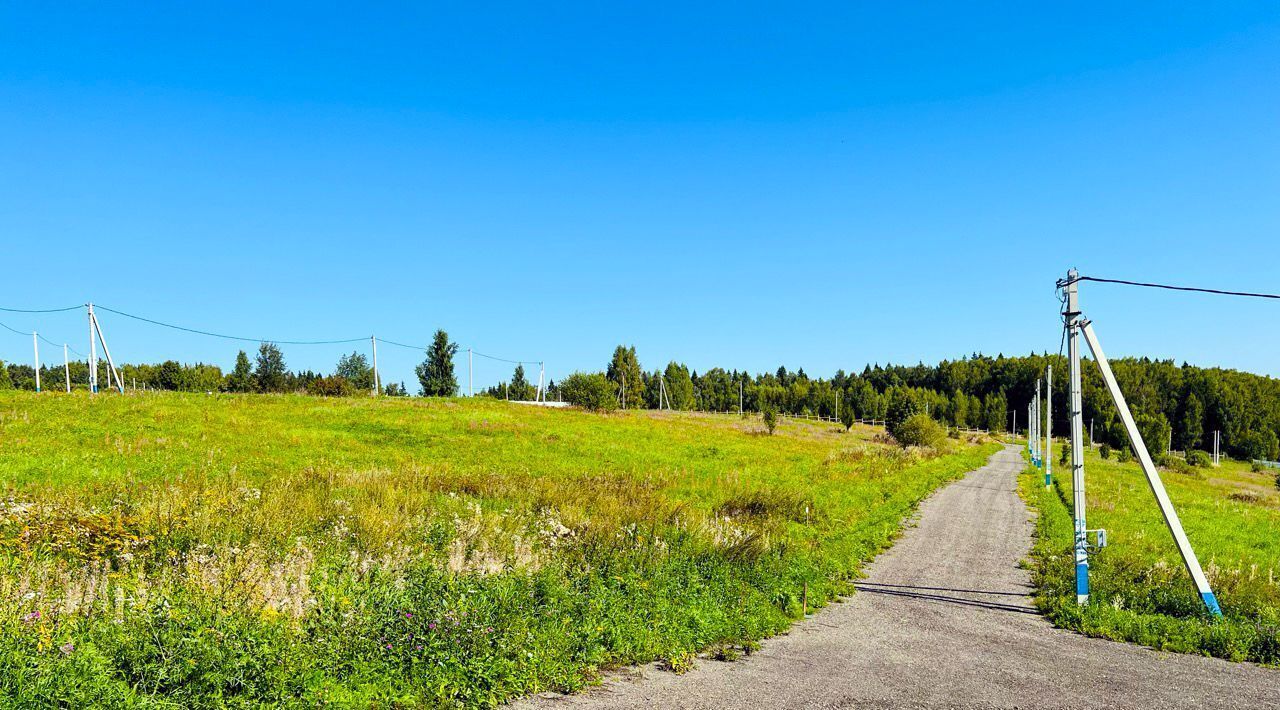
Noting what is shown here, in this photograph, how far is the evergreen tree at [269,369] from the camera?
3374 inches

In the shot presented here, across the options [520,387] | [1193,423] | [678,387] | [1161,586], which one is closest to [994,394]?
[1193,423]

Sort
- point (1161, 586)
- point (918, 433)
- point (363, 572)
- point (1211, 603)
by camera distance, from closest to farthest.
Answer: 1. point (363, 572)
2. point (1211, 603)
3. point (1161, 586)
4. point (918, 433)

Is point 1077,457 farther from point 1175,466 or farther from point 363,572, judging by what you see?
point 1175,466

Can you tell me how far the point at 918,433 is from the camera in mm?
60719

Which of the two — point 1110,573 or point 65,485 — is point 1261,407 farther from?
point 65,485

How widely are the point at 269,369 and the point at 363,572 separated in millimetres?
104065

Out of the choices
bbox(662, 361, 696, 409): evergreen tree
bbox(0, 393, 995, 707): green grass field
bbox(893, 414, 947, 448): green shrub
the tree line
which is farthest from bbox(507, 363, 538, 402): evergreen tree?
bbox(0, 393, 995, 707): green grass field

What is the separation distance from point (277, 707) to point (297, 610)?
2014mm

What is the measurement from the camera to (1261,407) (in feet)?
454

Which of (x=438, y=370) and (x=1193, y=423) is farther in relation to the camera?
(x=1193, y=423)

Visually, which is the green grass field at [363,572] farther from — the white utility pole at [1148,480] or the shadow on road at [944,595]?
the white utility pole at [1148,480]

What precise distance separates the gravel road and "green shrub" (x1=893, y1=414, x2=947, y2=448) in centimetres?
4857

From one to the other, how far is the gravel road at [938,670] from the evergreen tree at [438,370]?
221ft

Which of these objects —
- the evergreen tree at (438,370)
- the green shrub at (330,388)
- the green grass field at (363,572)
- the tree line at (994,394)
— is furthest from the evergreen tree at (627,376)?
the green grass field at (363,572)
